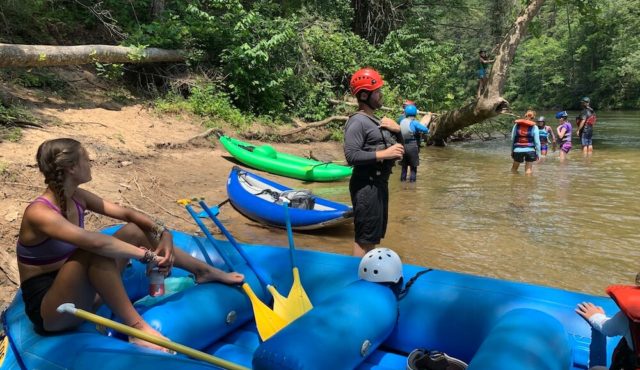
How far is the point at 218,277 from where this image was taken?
3186 mm

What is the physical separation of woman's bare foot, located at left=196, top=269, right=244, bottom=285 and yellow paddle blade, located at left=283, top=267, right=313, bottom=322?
0.33m

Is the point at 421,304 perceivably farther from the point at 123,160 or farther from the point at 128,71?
the point at 128,71

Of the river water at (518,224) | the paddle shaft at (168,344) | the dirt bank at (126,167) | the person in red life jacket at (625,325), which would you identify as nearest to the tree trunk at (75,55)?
the dirt bank at (126,167)

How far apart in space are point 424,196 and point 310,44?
291 inches

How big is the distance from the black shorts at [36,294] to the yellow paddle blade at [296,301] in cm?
128

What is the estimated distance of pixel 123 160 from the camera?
7637mm

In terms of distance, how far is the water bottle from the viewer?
9.81 ft

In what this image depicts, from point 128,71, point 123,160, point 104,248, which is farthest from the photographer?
point 128,71

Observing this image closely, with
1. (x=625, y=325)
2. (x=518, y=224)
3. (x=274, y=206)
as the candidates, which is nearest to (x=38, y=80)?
(x=274, y=206)

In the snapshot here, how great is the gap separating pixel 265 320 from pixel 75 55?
814 cm

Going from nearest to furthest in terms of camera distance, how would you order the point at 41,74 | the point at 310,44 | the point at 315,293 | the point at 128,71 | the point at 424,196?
Result: the point at 315,293, the point at 424,196, the point at 41,74, the point at 128,71, the point at 310,44

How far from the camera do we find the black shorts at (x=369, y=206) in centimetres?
360

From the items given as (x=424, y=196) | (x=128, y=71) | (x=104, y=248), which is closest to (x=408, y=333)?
(x=104, y=248)

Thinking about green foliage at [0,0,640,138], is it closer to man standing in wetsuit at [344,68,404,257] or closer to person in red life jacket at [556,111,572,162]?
person in red life jacket at [556,111,572,162]
